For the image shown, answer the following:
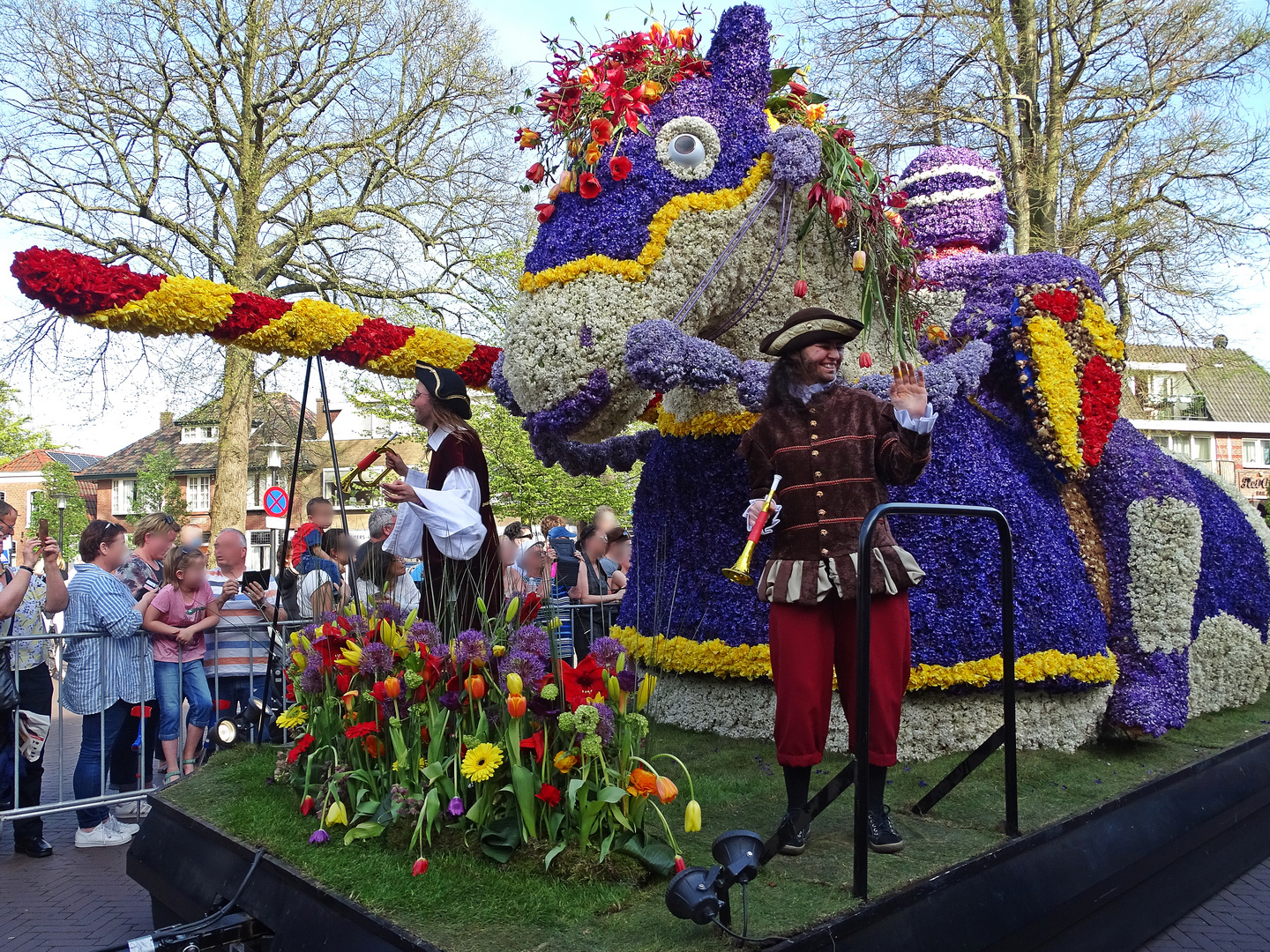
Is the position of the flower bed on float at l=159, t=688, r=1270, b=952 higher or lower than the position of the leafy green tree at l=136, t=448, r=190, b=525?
lower

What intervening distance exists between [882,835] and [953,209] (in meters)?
2.99

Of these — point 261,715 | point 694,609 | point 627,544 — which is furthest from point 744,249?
point 627,544

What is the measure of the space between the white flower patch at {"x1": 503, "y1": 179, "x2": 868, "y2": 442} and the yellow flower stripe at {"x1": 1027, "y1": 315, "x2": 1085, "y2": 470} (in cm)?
65

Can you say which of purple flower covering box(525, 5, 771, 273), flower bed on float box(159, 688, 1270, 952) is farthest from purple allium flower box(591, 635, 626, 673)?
purple flower covering box(525, 5, 771, 273)

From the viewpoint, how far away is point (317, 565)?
5.90 m

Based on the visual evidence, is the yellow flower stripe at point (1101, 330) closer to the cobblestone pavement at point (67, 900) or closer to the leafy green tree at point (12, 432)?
the cobblestone pavement at point (67, 900)

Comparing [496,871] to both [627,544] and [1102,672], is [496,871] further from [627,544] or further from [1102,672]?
[627,544]

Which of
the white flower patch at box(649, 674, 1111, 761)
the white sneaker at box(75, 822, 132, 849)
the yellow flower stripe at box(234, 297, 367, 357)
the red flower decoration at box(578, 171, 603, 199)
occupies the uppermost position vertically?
the red flower decoration at box(578, 171, 603, 199)

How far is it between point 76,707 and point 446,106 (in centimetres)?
1248

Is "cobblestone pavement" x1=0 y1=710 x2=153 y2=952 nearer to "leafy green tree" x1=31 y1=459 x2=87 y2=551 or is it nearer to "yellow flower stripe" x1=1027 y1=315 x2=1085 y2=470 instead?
"yellow flower stripe" x1=1027 y1=315 x2=1085 y2=470

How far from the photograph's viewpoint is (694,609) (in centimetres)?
442

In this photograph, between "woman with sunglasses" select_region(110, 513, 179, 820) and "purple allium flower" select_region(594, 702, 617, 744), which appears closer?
"purple allium flower" select_region(594, 702, 617, 744)

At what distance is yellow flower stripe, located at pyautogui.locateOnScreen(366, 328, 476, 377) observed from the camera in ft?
13.7

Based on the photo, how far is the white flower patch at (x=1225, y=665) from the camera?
537 cm
